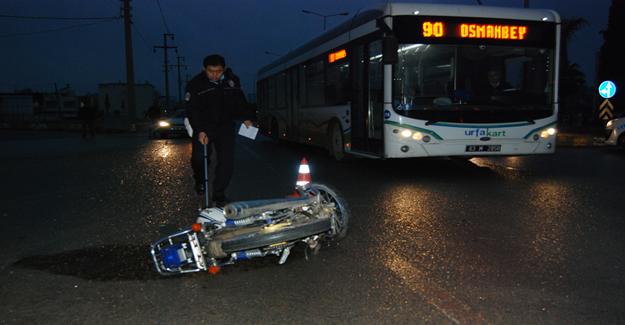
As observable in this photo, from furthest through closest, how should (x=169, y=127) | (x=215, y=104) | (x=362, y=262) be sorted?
(x=169, y=127)
(x=215, y=104)
(x=362, y=262)

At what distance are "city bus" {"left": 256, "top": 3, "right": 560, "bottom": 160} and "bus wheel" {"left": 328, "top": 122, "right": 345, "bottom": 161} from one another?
1.57 meters

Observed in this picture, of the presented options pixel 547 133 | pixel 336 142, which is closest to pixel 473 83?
pixel 547 133

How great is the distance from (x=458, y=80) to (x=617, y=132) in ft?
31.3

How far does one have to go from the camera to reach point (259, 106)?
Result: 2245 cm

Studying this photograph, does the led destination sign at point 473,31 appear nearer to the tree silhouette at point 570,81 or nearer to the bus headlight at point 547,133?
the bus headlight at point 547,133

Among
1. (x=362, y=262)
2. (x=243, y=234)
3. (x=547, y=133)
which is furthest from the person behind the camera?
(x=547, y=133)

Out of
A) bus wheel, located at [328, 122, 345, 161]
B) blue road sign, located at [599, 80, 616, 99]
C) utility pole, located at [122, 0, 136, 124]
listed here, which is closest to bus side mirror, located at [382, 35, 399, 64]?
bus wheel, located at [328, 122, 345, 161]

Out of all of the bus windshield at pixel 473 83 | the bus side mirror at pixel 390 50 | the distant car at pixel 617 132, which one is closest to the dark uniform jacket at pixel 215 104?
the bus side mirror at pixel 390 50

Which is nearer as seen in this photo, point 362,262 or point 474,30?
point 362,262

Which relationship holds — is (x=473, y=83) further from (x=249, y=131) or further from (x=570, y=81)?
(x=570, y=81)

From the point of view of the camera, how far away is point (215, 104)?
621cm

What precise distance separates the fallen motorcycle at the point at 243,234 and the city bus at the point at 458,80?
17.6ft

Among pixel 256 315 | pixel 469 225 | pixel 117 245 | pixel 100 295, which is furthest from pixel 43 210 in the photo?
pixel 469 225

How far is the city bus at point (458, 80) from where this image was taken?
382 inches
